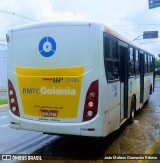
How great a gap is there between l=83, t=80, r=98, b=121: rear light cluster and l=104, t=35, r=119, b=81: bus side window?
1.75ft

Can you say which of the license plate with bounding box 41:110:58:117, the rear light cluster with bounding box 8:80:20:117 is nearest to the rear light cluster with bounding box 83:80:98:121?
the license plate with bounding box 41:110:58:117

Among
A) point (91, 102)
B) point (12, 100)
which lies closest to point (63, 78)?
point (91, 102)

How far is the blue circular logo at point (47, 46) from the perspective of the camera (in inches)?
258

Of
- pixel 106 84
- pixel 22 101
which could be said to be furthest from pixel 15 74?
pixel 106 84

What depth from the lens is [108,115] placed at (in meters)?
6.77

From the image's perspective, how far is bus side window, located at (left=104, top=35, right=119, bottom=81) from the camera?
6.67 metres

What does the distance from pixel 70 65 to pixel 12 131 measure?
166 inches

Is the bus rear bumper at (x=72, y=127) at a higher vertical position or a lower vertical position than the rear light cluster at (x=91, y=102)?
lower

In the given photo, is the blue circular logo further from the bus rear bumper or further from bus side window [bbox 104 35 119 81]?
the bus rear bumper

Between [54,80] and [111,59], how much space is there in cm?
147

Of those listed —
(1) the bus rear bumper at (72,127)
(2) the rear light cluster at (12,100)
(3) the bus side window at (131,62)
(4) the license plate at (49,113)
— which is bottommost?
(1) the bus rear bumper at (72,127)

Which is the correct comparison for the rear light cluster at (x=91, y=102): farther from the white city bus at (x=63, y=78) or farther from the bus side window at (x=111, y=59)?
the bus side window at (x=111, y=59)

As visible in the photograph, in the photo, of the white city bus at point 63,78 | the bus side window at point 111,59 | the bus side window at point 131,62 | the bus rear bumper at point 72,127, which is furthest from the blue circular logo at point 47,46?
the bus side window at point 131,62

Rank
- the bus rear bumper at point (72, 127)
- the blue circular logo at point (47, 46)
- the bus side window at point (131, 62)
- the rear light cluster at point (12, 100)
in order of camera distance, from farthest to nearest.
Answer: the bus side window at point (131, 62)
the rear light cluster at point (12, 100)
the blue circular logo at point (47, 46)
the bus rear bumper at point (72, 127)
